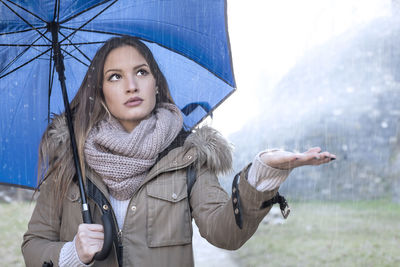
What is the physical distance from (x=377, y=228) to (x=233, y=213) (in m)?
6.18

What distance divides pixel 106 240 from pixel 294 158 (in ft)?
2.62

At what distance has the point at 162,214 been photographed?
1995mm

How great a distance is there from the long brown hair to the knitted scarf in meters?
0.07

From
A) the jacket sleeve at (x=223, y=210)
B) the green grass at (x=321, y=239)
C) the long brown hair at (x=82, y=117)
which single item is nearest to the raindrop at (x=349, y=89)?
the green grass at (x=321, y=239)

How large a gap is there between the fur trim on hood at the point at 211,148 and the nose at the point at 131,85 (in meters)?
0.32

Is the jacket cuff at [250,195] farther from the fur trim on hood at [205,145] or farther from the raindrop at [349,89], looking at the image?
the raindrop at [349,89]

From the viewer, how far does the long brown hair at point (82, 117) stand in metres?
2.10

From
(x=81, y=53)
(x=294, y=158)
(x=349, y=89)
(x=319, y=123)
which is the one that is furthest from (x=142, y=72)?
(x=349, y=89)

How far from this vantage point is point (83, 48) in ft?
7.64

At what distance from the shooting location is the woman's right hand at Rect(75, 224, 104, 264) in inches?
73.7

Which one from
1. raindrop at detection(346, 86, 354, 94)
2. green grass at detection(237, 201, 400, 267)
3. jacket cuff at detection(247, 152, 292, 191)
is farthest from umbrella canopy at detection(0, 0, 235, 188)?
raindrop at detection(346, 86, 354, 94)

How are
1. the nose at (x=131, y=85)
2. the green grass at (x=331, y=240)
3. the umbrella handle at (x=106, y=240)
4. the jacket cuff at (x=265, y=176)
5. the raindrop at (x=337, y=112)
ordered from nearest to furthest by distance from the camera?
the jacket cuff at (x=265, y=176) → the umbrella handle at (x=106, y=240) → the nose at (x=131, y=85) → the green grass at (x=331, y=240) → the raindrop at (x=337, y=112)

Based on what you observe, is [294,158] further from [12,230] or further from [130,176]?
[12,230]

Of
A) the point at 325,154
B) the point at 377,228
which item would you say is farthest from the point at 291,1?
the point at 325,154
